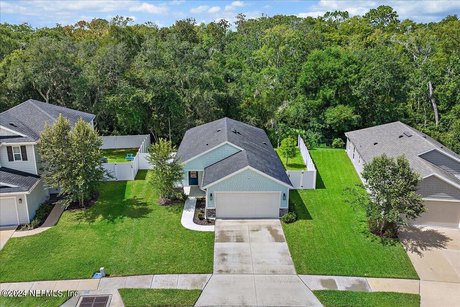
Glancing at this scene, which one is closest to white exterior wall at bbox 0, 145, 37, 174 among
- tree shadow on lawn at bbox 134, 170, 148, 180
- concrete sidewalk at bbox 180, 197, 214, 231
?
tree shadow on lawn at bbox 134, 170, 148, 180

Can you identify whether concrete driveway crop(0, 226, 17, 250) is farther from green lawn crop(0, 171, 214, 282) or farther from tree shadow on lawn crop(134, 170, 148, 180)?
tree shadow on lawn crop(134, 170, 148, 180)

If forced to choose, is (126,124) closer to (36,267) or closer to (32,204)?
(32,204)

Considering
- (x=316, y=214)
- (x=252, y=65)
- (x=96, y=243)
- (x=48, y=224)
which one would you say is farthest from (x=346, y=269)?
(x=252, y=65)

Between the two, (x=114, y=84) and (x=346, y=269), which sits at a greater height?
(x=114, y=84)

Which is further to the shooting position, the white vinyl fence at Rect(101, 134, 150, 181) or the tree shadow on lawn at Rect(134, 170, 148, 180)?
the tree shadow on lawn at Rect(134, 170, 148, 180)

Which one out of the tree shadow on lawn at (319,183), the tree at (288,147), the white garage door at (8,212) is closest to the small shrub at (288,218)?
the tree shadow on lawn at (319,183)
